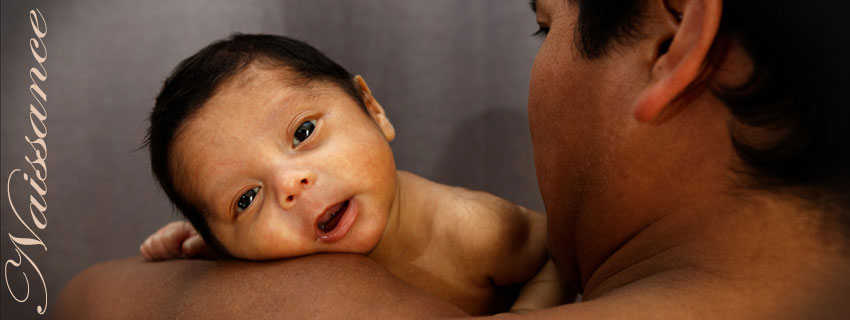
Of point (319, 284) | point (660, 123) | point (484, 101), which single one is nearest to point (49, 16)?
point (319, 284)

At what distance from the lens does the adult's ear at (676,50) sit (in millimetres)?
554

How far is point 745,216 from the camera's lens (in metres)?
0.58

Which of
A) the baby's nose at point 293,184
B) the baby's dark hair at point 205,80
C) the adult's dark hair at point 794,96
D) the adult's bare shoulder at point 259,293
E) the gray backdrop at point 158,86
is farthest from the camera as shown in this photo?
the gray backdrop at point 158,86

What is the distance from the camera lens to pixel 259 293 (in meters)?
0.75

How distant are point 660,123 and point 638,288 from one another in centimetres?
17

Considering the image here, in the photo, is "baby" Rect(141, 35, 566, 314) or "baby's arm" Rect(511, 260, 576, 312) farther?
"baby's arm" Rect(511, 260, 576, 312)

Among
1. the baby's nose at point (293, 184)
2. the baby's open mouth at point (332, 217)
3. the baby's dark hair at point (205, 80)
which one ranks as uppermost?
the baby's dark hair at point (205, 80)

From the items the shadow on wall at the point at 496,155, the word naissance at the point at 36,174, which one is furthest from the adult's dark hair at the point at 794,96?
the word naissance at the point at 36,174

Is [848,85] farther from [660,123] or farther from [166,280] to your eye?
[166,280]

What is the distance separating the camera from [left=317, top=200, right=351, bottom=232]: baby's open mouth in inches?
36.7

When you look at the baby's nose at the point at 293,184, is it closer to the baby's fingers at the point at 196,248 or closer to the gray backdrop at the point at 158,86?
the baby's fingers at the point at 196,248

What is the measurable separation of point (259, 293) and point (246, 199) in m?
0.24

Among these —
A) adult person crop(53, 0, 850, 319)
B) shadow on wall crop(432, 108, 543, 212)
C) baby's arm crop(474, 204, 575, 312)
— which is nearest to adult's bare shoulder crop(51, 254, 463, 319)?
adult person crop(53, 0, 850, 319)

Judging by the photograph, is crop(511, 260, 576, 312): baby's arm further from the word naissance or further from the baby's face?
the word naissance
